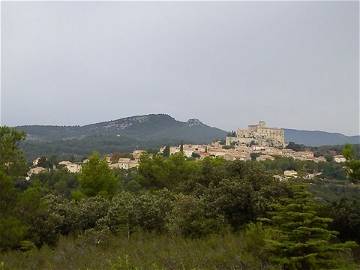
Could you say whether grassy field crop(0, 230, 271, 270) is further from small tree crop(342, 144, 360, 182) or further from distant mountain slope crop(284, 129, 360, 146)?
distant mountain slope crop(284, 129, 360, 146)

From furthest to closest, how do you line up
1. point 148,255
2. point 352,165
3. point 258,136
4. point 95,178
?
point 258,136
point 95,178
point 352,165
point 148,255

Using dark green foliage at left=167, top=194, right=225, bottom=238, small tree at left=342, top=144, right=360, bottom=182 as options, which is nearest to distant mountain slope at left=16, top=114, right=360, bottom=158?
small tree at left=342, top=144, right=360, bottom=182

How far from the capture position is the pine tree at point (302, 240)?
8266mm

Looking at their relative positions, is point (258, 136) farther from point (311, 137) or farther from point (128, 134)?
point (311, 137)

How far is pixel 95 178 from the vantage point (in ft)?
73.9

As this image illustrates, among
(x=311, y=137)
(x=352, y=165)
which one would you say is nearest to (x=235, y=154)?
(x=352, y=165)

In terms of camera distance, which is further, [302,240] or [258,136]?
[258,136]

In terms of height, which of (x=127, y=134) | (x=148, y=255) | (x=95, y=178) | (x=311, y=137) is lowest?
(x=148, y=255)

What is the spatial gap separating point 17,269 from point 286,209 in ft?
17.3

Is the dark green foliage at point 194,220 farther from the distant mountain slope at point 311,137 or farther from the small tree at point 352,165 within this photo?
the distant mountain slope at point 311,137

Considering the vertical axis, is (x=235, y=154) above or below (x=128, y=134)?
below

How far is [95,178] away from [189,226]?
37.0 ft

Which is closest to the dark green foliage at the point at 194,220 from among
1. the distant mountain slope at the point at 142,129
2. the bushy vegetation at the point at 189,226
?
the bushy vegetation at the point at 189,226

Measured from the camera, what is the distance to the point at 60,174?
35.9 m
